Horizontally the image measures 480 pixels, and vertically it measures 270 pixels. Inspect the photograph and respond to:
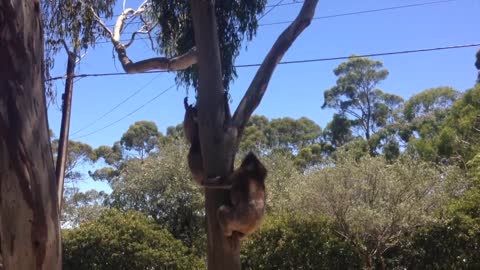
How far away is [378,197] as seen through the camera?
12.8 metres

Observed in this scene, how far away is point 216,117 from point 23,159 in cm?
227

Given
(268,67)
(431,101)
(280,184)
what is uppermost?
(431,101)

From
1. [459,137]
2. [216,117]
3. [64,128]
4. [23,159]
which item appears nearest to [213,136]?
[216,117]

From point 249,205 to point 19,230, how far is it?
6.91 feet

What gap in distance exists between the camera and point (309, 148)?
1286 inches

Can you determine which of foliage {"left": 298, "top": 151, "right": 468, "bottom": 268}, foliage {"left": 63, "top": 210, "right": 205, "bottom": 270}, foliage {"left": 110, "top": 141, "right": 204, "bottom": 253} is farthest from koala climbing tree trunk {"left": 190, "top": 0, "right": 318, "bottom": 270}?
foliage {"left": 110, "top": 141, "right": 204, "bottom": 253}

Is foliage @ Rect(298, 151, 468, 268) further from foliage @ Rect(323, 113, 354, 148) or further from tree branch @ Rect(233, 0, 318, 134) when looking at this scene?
foliage @ Rect(323, 113, 354, 148)

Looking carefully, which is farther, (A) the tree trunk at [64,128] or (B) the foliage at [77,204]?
(B) the foliage at [77,204]

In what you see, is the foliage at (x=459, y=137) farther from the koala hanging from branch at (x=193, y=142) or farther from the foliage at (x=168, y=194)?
the koala hanging from branch at (x=193, y=142)

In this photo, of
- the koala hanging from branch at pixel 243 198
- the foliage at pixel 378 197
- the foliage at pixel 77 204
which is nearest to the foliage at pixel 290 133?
the foliage at pixel 77 204

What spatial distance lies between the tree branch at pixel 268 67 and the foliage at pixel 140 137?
101 feet

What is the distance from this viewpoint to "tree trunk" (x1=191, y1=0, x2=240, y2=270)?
5742mm

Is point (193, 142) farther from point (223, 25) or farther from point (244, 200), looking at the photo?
point (223, 25)

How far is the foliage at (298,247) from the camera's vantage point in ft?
36.0
